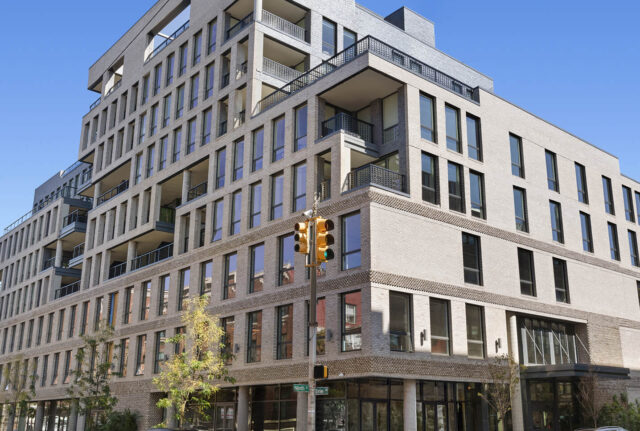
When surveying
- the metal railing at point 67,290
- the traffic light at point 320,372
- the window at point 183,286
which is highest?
the metal railing at point 67,290

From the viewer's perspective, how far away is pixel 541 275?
34844mm

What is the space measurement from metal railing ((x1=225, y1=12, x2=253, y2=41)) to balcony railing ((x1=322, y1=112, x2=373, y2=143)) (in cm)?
1102

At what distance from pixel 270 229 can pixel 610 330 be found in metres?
21.7

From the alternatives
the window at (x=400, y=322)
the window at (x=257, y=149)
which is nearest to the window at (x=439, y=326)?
the window at (x=400, y=322)

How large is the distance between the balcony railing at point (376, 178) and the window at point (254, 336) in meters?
8.96

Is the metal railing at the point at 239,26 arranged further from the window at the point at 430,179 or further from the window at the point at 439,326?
the window at the point at 439,326

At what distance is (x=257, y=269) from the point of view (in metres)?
34.2

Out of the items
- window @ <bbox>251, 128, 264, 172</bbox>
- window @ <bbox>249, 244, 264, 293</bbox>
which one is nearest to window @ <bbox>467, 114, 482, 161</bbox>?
window @ <bbox>251, 128, 264, 172</bbox>

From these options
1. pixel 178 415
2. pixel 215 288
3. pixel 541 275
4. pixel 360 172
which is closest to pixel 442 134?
pixel 360 172

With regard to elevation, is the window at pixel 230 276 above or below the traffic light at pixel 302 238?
above

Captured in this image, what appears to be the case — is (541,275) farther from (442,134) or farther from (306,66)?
(306,66)

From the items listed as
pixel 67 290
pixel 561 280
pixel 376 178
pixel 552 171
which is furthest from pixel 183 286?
pixel 552 171

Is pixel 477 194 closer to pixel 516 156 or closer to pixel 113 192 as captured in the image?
pixel 516 156

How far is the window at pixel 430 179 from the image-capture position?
3075 cm
